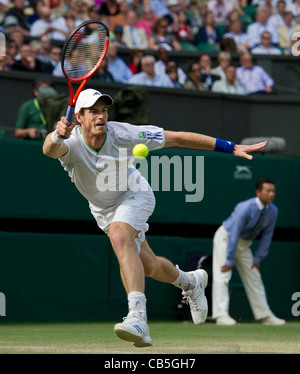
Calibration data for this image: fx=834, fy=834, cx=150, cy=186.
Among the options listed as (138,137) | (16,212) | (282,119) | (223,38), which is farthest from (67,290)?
(223,38)

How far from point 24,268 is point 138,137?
4.01m

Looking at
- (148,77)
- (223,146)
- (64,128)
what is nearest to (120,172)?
(223,146)

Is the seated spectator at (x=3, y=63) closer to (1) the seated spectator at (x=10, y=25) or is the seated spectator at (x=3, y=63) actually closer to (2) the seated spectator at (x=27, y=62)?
(2) the seated spectator at (x=27, y=62)

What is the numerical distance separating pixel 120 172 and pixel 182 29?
30.8 feet

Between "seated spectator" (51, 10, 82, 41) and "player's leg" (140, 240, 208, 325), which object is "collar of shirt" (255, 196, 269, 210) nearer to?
"player's leg" (140, 240, 208, 325)

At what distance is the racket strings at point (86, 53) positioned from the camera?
21.9ft

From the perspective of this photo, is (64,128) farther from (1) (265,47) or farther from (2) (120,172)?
(1) (265,47)

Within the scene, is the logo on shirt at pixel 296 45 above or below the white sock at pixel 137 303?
above

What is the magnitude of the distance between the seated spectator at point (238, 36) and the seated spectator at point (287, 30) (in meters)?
0.70

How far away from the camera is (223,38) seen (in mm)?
15016

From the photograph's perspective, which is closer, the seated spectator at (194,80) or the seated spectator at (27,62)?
the seated spectator at (27,62)

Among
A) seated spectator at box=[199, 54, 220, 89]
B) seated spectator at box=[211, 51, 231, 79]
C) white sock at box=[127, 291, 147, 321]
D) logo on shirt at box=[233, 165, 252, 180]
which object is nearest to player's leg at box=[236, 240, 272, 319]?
logo on shirt at box=[233, 165, 252, 180]

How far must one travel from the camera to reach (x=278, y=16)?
16.2m

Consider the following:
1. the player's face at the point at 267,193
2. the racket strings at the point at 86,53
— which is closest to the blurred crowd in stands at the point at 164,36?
the player's face at the point at 267,193
